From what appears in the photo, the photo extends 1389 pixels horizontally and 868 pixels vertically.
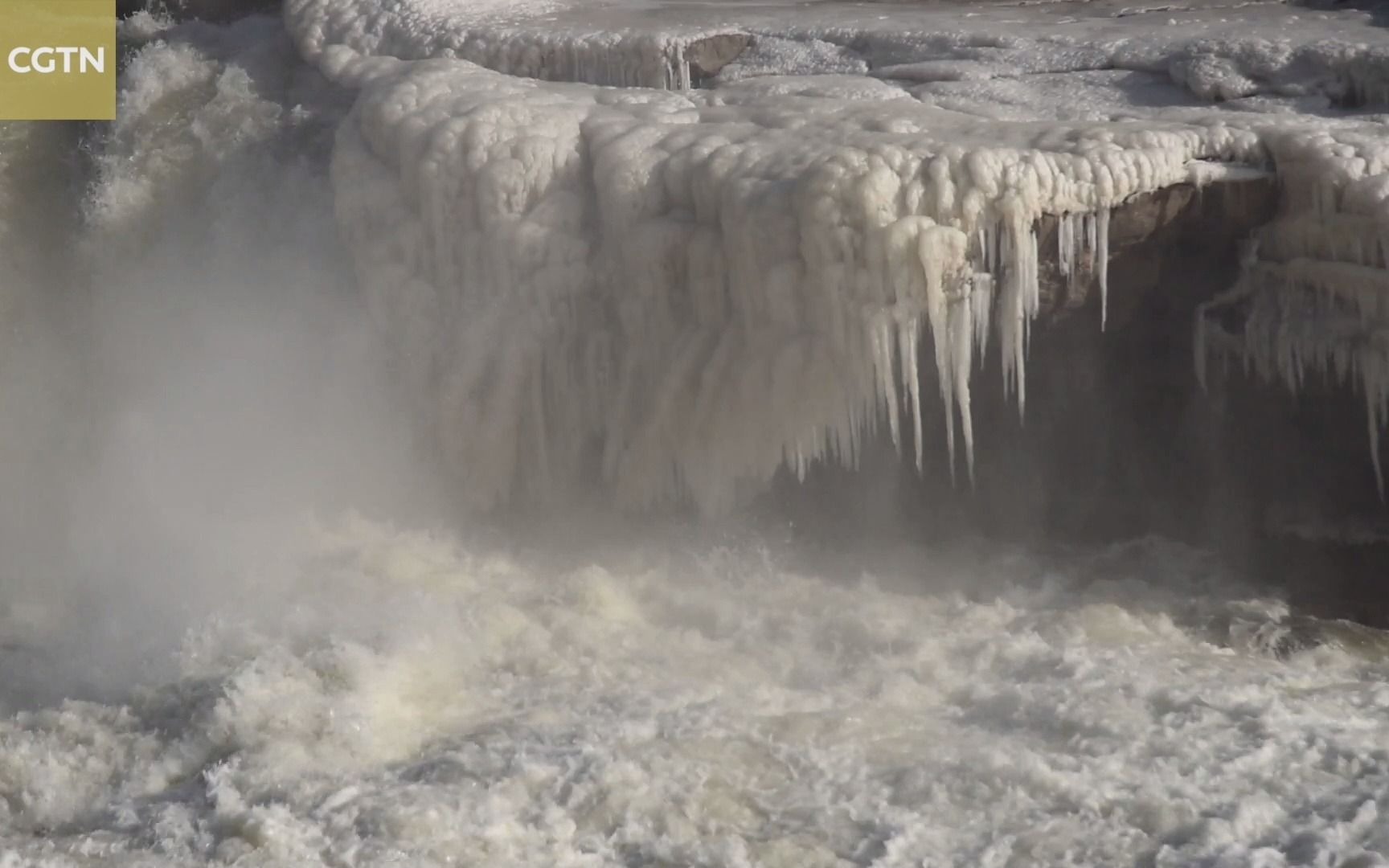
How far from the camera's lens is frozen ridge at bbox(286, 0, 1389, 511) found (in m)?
4.66

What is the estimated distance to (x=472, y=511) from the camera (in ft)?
18.5

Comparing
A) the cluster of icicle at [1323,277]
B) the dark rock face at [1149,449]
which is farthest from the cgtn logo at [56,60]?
the cluster of icicle at [1323,277]

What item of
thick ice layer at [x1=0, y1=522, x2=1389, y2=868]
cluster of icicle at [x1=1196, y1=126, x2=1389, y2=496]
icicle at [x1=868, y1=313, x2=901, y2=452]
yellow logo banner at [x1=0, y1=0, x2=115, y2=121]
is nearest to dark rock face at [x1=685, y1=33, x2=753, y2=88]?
icicle at [x1=868, y1=313, x2=901, y2=452]

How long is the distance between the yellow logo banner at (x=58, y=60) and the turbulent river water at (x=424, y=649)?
206 millimetres

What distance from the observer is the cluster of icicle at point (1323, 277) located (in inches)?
182

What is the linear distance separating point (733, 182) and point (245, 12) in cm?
397

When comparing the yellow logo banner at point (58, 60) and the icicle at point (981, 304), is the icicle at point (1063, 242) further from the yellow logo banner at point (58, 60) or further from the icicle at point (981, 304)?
the yellow logo banner at point (58, 60)

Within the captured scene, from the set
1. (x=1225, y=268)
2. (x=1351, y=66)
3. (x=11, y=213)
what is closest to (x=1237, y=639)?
(x=1225, y=268)

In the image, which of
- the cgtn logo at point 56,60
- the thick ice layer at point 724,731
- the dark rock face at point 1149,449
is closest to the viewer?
the thick ice layer at point 724,731

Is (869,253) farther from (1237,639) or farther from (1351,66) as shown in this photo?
(1351,66)

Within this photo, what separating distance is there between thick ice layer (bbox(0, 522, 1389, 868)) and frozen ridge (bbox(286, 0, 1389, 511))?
573mm

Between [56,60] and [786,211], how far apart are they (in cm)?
453

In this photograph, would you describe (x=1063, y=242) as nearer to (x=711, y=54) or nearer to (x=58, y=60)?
(x=711, y=54)

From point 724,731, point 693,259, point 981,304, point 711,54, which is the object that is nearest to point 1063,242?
point 981,304
